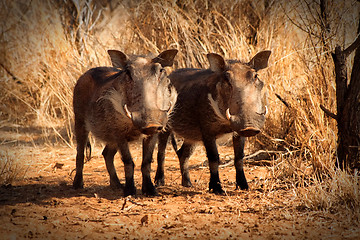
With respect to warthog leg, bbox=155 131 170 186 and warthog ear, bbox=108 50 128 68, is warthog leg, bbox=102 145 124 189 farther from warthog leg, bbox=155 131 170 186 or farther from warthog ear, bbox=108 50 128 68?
warthog ear, bbox=108 50 128 68

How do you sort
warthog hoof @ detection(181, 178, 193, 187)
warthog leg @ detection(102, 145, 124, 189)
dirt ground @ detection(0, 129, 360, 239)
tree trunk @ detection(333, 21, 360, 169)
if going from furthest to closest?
warthog hoof @ detection(181, 178, 193, 187), warthog leg @ detection(102, 145, 124, 189), tree trunk @ detection(333, 21, 360, 169), dirt ground @ detection(0, 129, 360, 239)

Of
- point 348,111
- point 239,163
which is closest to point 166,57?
point 239,163

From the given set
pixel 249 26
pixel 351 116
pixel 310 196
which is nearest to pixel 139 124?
pixel 310 196

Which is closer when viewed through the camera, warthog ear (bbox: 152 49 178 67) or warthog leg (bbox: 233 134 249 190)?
warthog ear (bbox: 152 49 178 67)

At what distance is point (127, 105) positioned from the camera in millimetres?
3818

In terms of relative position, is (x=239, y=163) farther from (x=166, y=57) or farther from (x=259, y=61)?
(x=166, y=57)

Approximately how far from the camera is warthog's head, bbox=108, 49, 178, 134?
3.58 metres

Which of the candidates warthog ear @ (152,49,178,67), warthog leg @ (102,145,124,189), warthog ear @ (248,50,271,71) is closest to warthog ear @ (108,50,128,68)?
warthog ear @ (152,49,178,67)

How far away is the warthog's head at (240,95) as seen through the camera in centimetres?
376

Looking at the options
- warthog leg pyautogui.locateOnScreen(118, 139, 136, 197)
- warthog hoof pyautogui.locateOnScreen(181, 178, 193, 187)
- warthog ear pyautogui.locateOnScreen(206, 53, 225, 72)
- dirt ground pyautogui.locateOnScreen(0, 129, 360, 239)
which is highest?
warthog ear pyautogui.locateOnScreen(206, 53, 225, 72)

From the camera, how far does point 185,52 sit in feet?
22.3

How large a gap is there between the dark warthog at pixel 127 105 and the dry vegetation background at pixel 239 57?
989mm

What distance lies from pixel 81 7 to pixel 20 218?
18.5 ft

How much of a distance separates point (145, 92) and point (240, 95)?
84 centimetres
